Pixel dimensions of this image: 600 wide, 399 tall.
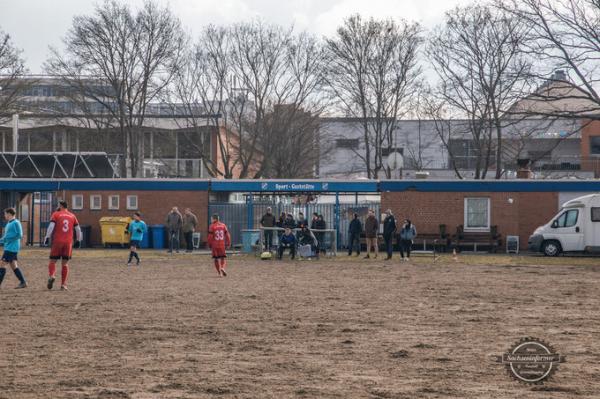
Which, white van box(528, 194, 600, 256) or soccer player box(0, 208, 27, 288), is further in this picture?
white van box(528, 194, 600, 256)

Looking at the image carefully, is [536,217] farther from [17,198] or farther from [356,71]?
[17,198]

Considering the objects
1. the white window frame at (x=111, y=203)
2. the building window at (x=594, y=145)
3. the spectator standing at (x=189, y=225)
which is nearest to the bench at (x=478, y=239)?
the spectator standing at (x=189, y=225)

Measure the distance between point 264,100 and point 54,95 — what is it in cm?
1452

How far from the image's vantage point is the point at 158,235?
148 ft

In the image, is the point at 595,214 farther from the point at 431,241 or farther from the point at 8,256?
the point at 8,256

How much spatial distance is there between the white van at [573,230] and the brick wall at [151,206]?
1456cm

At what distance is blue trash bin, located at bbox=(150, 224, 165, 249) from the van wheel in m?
16.5

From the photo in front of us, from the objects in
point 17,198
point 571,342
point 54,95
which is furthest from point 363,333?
point 54,95

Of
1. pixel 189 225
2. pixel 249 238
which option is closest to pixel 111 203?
pixel 189 225

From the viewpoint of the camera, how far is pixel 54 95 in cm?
6372

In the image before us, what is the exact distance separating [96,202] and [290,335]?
33465mm

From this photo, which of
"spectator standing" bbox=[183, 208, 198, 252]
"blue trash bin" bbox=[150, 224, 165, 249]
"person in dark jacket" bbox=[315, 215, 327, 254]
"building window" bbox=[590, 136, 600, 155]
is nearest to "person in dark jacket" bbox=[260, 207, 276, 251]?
"person in dark jacket" bbox=[315, 215, 327, 254]

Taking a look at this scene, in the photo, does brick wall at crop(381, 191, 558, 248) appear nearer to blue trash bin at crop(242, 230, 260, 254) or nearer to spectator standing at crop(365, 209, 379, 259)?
spectator standing at crop(365, 209, 379, 259)

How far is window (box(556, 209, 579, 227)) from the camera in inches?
1522
